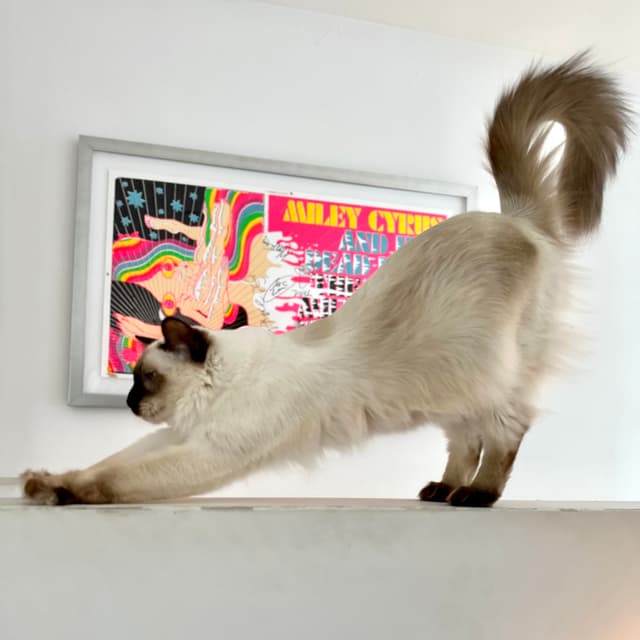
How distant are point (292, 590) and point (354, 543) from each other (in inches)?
2.6

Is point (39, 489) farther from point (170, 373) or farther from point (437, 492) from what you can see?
point (437, 492)

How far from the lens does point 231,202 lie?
6.38 feet

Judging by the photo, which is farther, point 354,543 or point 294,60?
point 294,60

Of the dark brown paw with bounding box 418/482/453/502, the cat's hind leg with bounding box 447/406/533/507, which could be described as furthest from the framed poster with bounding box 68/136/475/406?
the cat's hind leg with bounding box 447/406/533/507

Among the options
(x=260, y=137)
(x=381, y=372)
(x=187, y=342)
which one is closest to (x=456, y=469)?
(x=381, y=372)

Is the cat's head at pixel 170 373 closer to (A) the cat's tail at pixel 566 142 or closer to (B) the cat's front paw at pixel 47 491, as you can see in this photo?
(B) the cat's front paw at pixel 47 491

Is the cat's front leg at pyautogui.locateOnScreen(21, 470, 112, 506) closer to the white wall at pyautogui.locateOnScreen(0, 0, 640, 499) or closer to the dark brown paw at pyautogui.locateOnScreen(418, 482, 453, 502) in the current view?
the dark brown paw at pyautogui.locateOnScreen(418, 482, 453, 502)

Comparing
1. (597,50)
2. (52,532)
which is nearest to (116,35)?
(597,50)

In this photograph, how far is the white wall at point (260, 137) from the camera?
180 cm

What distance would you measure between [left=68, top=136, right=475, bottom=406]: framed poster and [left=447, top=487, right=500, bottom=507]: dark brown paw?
103 cm

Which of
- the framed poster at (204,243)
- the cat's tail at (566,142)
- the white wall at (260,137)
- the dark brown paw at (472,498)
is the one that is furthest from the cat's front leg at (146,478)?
the framed poster at (204,243)

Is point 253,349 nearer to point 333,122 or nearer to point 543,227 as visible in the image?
point 543,227

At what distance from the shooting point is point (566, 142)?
0.97 meters

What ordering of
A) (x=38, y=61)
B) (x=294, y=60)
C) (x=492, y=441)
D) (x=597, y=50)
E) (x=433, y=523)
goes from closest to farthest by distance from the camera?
(x=433, y=523), (x=492, y=441), (x=38, y=61), (x=294, y=60), (x=597, y=50)
